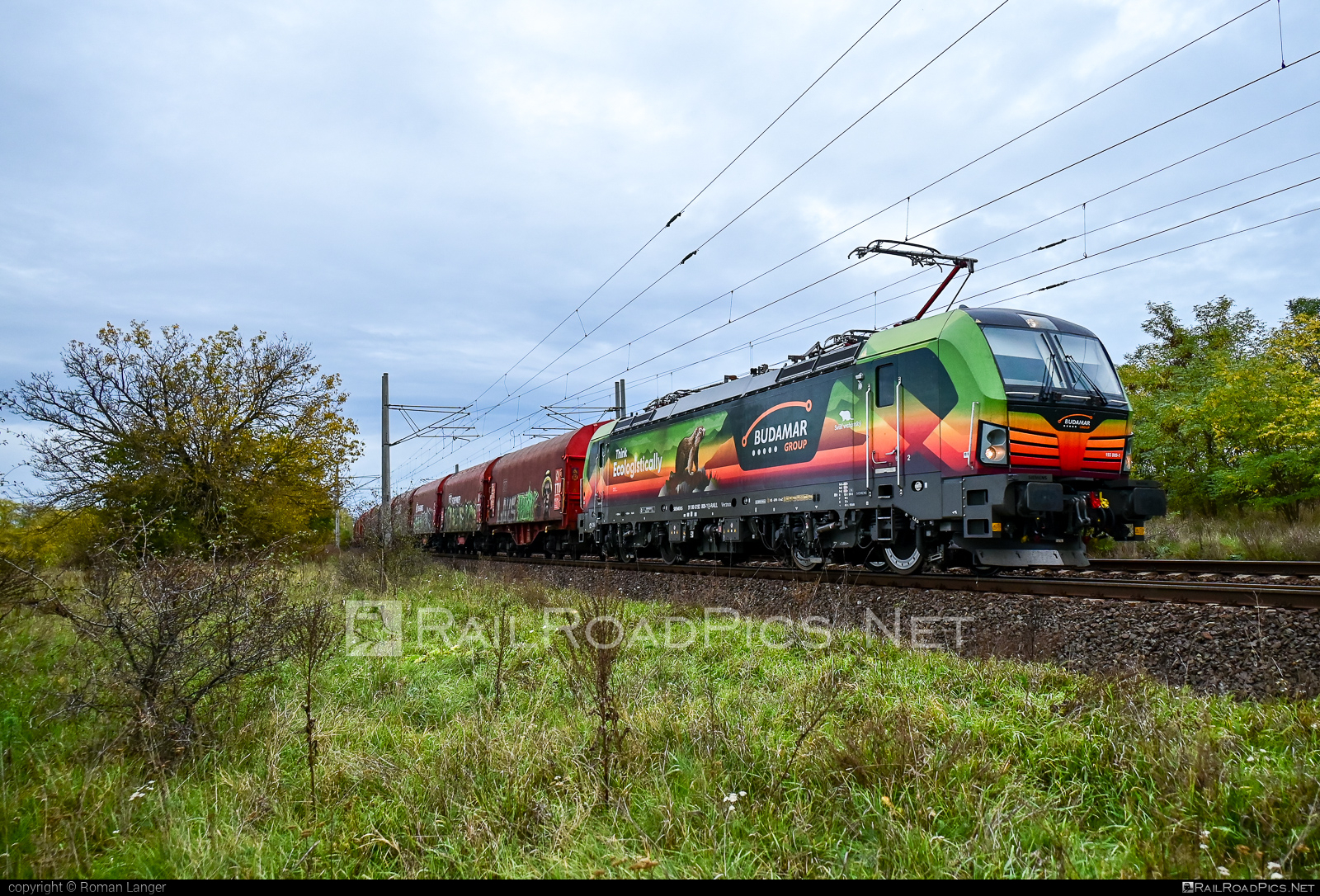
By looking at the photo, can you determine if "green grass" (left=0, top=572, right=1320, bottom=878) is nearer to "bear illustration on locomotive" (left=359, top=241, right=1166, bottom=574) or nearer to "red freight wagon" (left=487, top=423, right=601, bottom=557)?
"bear illustration on locomotive" (left=359, top=241, right=1166, bottom=574)

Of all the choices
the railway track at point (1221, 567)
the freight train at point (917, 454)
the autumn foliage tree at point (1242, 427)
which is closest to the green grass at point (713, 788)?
the freight train at point (917, 454)

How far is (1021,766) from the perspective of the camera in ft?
13.9

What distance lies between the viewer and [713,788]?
4113 millimetres

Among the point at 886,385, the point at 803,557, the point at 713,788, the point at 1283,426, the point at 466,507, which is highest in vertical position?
the point at 1283,426

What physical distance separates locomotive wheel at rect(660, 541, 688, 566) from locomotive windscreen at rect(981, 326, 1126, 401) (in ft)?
31.3

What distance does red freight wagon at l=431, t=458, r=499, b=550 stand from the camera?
29.8 m

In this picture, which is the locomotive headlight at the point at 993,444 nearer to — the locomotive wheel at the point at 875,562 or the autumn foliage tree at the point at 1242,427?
the locomotive wheel at the point at 875,562

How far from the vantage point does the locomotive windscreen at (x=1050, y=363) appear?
972 centimetres

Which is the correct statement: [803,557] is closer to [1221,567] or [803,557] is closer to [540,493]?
[1221,567]

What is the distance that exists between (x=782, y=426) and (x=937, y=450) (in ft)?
11.7

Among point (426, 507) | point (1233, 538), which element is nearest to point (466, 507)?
point (426, 507)

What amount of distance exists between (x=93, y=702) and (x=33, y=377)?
1227cm

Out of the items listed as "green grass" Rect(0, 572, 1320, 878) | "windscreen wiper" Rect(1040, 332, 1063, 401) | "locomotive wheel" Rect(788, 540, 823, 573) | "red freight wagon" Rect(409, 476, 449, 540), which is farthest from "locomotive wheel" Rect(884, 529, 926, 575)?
"red freight wagon" Rect(409, 476, 449, 540)

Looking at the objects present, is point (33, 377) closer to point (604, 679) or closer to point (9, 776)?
point (9, 776)
